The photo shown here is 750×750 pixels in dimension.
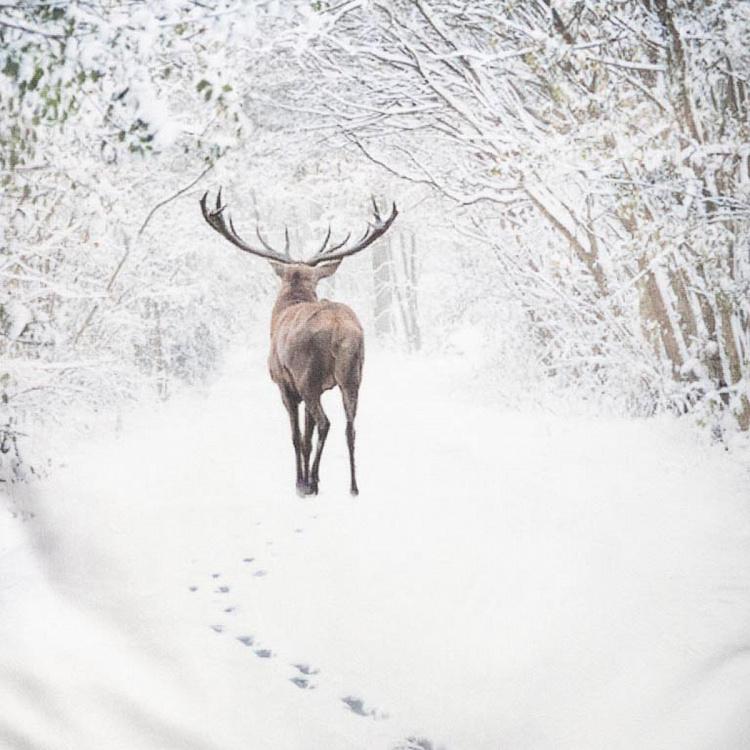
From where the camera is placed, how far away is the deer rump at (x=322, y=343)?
2250mm

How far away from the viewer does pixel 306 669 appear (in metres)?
0.87

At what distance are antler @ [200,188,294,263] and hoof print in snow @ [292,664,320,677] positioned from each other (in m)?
1.05

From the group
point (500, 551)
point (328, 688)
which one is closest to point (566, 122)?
point (500, 551)

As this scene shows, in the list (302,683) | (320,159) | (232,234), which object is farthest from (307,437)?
(302,683)

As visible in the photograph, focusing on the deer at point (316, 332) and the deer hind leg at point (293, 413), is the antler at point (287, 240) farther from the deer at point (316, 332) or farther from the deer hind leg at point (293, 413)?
the deer hind leg at point (293, 413)

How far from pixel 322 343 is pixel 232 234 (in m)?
0.59

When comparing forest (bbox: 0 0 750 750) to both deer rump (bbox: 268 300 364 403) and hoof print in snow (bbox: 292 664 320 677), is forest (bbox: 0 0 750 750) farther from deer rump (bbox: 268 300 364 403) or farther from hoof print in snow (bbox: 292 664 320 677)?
deer rump (bbox: 268 300 364 403)

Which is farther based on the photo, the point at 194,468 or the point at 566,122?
the point at 566,122

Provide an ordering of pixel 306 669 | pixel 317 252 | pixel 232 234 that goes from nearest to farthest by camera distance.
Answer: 1. pixel 306 669
2. pixel 232 234
3. pixel 317 252

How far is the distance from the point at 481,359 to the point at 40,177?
11.0 ft

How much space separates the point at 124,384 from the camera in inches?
52.2

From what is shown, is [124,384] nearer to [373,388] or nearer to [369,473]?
[369,473]

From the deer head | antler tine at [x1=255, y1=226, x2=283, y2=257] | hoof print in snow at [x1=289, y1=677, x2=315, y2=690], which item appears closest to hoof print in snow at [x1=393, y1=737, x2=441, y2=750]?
hoof print in snow at [x1=289, y1=677, x2=315, y2=690]

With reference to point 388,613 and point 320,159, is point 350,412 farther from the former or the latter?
point 388,613
